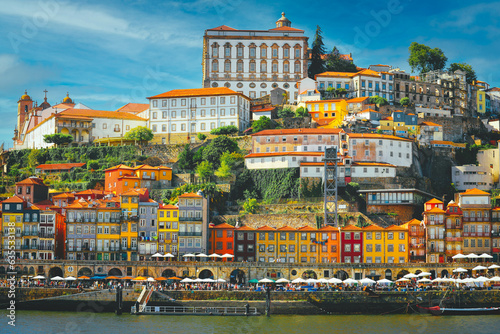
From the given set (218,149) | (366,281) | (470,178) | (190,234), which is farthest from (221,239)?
(470,178)

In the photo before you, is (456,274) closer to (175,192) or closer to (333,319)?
Answer: (333,319)

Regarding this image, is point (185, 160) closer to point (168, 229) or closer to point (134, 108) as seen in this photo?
point (168, 229)

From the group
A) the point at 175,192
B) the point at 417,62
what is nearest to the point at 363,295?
the point at 175,192

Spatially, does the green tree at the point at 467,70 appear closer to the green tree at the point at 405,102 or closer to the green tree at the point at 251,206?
the green tree at the point at 405,102

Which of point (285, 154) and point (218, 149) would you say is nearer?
point (285, 154)

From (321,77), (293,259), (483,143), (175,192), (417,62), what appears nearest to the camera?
(293,259)

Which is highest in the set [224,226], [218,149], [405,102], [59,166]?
[405,102]
